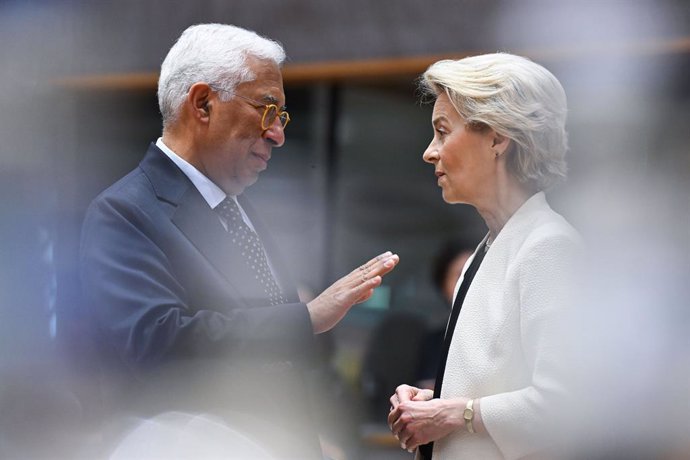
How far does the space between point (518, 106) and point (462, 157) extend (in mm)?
99

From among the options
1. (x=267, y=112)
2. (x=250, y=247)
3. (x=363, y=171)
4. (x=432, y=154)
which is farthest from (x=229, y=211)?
(x=363, y=171)

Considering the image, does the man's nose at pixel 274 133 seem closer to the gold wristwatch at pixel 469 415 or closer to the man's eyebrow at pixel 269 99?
the man's eyebrow at pixel 269 99

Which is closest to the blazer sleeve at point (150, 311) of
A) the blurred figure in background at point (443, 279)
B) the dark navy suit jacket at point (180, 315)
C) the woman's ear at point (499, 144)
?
the dark navy suit jacket at point (180, 315)

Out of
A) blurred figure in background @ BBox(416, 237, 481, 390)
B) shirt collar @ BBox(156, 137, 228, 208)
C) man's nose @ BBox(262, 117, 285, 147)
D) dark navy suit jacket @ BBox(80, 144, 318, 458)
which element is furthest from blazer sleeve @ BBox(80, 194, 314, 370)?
blurred figure in background @ BBox(416, 237, 481, 390)

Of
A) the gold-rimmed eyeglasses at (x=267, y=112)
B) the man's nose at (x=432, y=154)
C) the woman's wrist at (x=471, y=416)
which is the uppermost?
the gold-rimmed eyeglasses at (x=267, y=112)

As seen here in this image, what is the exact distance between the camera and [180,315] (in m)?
1.16

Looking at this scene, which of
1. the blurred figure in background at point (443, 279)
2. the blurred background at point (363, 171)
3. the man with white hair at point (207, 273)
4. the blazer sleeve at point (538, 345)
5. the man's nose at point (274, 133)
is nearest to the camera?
the blazer sleeve at point (538, 345)

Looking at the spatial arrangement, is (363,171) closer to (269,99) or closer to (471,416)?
(269,99)

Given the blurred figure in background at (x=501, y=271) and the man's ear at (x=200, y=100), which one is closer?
the blurred figure in background at (x=501, y=271)

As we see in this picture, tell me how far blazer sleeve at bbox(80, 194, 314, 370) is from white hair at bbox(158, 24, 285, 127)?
0.19 metres

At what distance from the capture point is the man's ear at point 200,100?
1238 mm

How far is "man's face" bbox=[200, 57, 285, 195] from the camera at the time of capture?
1.25m

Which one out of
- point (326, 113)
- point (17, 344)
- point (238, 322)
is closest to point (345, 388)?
point (326, 113)

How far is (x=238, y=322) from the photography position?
1.17 m
